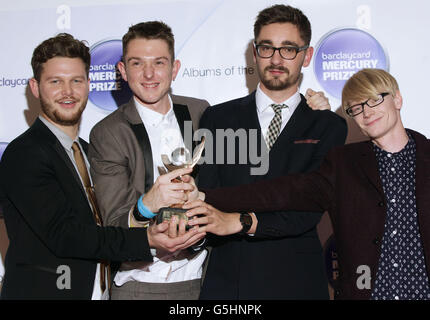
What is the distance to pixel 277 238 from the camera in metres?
2.55

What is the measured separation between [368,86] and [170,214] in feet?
3.62

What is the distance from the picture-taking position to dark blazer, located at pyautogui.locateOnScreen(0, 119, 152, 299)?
8.07ft

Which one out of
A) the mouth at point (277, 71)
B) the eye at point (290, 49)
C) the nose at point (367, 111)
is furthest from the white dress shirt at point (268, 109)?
the nose at point (367, 111)

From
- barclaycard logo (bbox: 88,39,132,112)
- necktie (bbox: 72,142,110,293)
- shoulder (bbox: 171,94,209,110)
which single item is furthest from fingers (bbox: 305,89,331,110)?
barclaycard logo (bbox: 88,39,132,112)

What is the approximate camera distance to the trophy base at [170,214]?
7.97 feet

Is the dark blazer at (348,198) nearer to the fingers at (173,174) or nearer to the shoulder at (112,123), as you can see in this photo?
the fingers at (173,174)

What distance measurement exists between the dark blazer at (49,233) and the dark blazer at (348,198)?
1.91ft

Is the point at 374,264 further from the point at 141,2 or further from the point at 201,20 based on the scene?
the point at 141,2

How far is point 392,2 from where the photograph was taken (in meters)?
3.53

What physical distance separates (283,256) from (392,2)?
2.06m

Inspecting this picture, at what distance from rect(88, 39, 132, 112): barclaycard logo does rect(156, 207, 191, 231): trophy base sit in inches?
58.7

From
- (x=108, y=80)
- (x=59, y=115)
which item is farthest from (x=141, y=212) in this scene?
(x=108, y=80)

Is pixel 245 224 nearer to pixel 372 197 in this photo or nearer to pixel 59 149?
pixel 372 197

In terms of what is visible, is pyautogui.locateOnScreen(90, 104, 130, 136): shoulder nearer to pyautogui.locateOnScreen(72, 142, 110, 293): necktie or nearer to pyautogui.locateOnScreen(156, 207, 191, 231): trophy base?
pyautogui.locateOnScreen(72, 142, 110, 293): necktie
